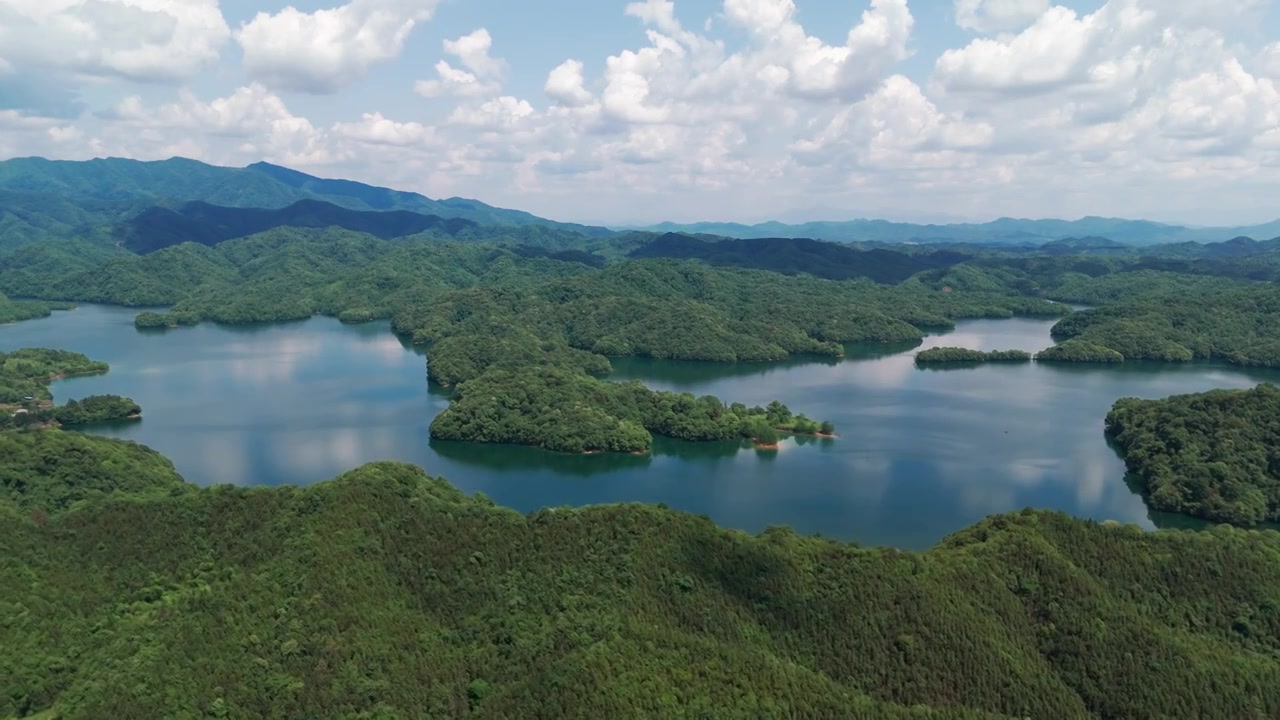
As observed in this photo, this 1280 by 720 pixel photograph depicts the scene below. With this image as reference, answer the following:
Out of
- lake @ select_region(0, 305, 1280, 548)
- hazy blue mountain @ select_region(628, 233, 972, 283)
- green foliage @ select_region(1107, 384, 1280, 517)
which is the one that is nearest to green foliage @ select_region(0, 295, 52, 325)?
lake @ select_region(0, 305, 1280, 548)

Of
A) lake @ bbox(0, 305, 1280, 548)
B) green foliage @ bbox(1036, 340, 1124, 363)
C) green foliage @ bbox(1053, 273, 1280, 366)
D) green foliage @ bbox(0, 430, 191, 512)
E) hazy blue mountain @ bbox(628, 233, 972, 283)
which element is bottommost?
lake @ bbox(0, 305, 1280, 548)

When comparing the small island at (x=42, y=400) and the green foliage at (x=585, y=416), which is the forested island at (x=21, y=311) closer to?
the small island at (x=42, y=400)

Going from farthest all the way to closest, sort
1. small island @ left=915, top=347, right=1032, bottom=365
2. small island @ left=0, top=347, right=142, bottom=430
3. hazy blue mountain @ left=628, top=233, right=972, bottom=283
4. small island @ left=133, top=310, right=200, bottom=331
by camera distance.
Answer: hazy blue mountain @ left=628, top=233, right=972, bottom=283, small island @ left=133, top=310, right=200, bottom=331, small island @ left=915, top=347, right=1032, bottom=365, small island @ left=0, top=347, right=142, bottom=430

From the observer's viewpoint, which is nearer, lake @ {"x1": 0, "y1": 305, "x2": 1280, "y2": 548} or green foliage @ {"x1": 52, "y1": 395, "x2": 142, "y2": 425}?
lake @ {"x1": 0, "y1": 305, "x2": 1280, "y2": 548}

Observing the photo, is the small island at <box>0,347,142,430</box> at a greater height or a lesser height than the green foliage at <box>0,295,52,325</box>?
lesser

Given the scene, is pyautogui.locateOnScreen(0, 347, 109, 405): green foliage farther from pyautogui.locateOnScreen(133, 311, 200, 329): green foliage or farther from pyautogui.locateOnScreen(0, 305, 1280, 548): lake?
pyautogui.locateOnScreen(133, 311, 200, 329): green foliage

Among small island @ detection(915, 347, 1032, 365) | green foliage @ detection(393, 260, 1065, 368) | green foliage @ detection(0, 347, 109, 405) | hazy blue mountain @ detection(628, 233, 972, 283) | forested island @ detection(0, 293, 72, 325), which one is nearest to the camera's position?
green foliage @ detection(0, 347, 109, 405)

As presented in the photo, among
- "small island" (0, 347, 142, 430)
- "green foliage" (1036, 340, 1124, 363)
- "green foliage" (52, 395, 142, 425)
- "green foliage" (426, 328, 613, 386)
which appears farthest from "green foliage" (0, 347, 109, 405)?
"green foliage" (1036, 340, 1124, 363)
